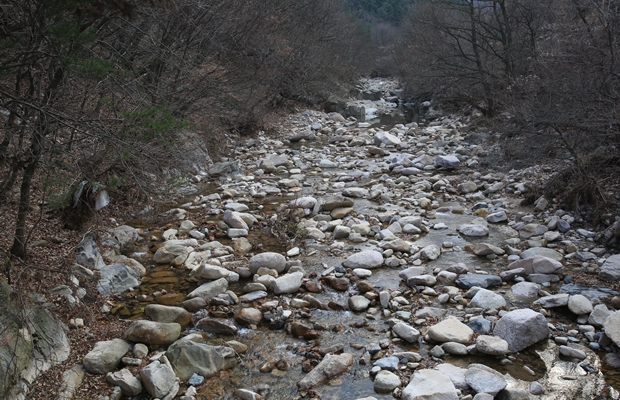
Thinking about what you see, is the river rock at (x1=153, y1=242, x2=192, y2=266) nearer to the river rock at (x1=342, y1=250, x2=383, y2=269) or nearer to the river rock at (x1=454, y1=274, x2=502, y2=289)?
the river rock at (x1=342, y1=250, x2=383, y2=269)

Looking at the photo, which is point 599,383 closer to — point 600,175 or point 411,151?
point 600,175

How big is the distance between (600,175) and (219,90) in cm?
653

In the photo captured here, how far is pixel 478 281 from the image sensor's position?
5109 millimetres

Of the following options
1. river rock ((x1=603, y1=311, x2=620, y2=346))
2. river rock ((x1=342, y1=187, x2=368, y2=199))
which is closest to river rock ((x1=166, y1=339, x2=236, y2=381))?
river rock ((x1=603, y1=311, x2=620, y2=346))

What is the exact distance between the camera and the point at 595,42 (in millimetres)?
6793

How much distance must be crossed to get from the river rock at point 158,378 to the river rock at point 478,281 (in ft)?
9.39

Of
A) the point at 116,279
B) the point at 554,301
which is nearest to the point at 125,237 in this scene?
the point at 116,279

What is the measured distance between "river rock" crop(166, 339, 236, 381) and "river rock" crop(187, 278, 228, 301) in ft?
3.01

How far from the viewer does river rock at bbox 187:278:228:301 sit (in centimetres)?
485

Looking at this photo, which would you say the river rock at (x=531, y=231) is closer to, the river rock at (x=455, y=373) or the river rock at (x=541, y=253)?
the river rock at (x=541, y=253)

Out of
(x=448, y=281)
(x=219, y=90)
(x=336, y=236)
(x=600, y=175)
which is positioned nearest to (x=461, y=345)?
(x=448, y=281)

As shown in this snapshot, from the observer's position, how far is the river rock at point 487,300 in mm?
4613

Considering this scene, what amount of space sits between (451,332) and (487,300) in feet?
2.40

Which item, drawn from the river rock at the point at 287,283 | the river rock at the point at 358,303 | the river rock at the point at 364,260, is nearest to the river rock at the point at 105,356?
the river rock at the point at 287,283
